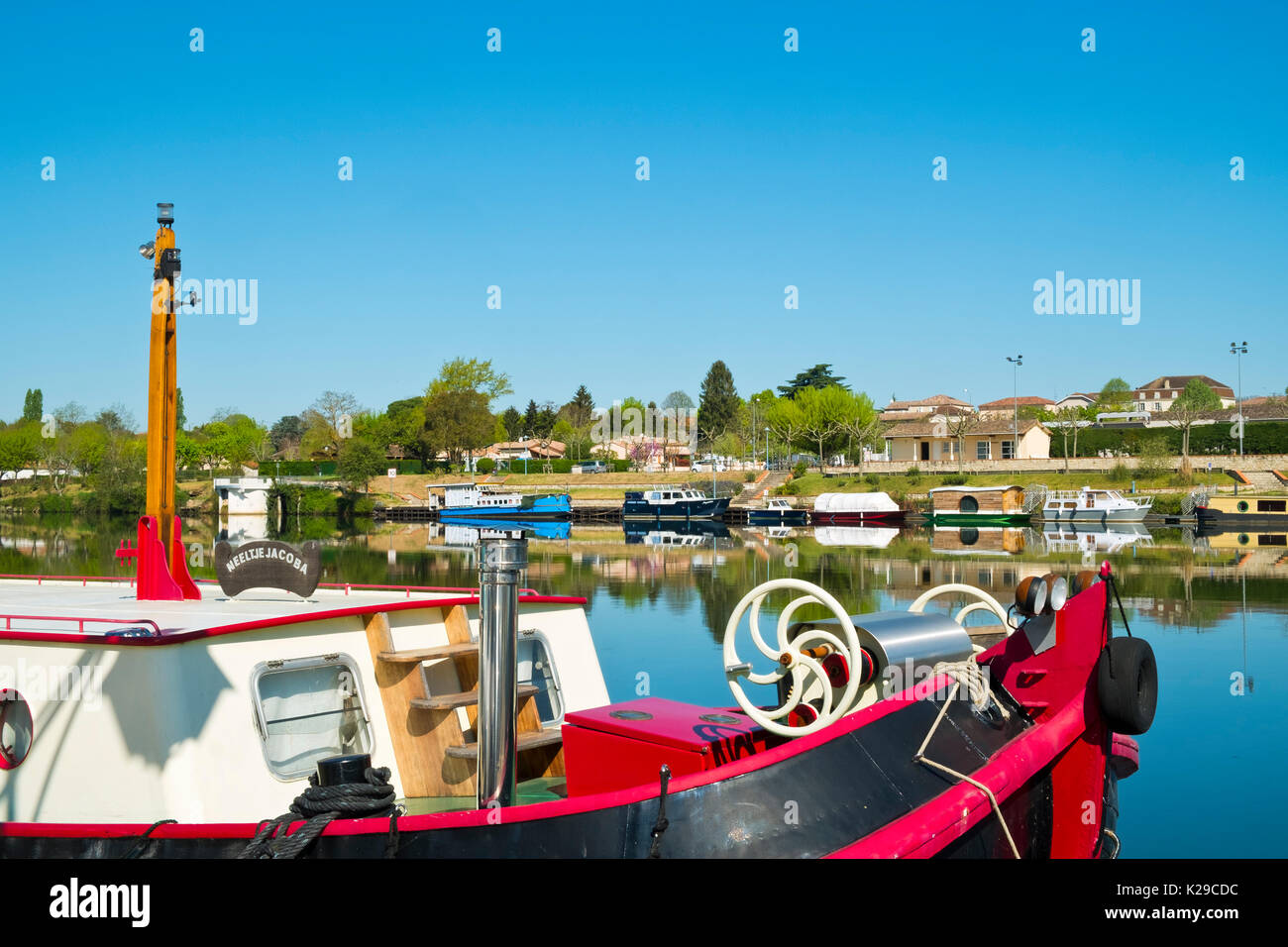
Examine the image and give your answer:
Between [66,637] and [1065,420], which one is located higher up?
[1065,420]

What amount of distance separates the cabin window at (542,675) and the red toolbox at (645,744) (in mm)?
2523

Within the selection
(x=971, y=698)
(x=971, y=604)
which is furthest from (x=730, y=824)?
(x=971, y=604)

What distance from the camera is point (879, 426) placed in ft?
317

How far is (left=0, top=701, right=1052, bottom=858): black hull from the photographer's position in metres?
5.05

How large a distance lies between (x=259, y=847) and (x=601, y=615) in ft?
63.3

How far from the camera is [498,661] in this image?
226 inches

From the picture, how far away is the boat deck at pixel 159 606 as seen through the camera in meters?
7.05

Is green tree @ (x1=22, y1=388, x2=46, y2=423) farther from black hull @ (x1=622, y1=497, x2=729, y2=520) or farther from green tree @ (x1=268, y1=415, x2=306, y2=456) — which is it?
black hull @ (x1=622, y1=497, x2=729, y2=520)

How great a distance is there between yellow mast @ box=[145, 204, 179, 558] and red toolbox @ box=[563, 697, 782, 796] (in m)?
4.95

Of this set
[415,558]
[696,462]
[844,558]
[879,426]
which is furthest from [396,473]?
[844,558]

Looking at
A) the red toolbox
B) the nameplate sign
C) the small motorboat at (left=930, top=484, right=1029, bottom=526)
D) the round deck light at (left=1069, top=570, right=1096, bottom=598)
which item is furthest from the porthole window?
the small motorboat at (left=930, top=484, right=1029, bottom=526)

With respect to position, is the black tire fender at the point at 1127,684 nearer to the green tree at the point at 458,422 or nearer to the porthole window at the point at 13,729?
the porthole window at the point at 13,729
